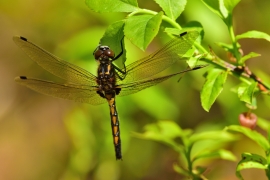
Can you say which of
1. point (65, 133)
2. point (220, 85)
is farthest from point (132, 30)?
point (65, 133)

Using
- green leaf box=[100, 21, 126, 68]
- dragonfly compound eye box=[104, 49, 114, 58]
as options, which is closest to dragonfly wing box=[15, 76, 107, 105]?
dragonfly compound eye box=[104, 49, 114, 58]

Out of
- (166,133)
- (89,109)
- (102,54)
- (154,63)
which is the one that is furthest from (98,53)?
(89,109)

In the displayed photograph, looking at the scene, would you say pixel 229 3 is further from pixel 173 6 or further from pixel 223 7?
pixel 173 6

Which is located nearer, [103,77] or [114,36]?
[114,36]

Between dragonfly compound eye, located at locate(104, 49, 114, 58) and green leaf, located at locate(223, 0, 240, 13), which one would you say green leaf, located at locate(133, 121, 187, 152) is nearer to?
dragonfly compound eye, located at locate(104, 49, 114, 58)

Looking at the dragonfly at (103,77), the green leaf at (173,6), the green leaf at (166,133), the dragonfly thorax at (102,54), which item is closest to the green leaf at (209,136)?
the green leaf at (166,133)
